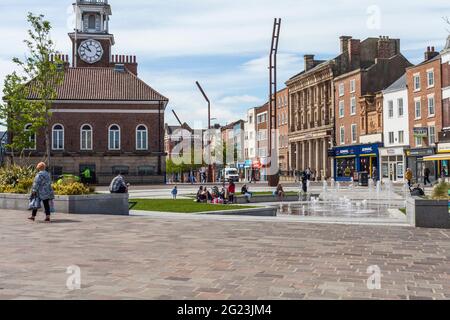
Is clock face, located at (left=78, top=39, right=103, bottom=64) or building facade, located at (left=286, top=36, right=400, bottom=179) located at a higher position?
clock face, located at (left=78, top=39, right=103, bottom=64)

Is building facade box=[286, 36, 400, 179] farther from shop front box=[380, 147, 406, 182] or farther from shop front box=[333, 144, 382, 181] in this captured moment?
Result: shop front box=[380, 147, 406, 182]

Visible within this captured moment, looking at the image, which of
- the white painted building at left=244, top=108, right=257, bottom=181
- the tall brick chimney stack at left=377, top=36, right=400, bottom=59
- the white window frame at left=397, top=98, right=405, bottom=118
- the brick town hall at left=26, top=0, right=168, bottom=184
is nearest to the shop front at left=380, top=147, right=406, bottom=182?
the white window frame at left=397, top=98, right=405, bottom=118

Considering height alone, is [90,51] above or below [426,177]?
above

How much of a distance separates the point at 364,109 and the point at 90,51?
34.4 metres

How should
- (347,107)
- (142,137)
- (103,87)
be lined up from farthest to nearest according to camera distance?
1. (347,107)
2. (103,87)
3. (142,137)

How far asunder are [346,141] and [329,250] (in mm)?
49331

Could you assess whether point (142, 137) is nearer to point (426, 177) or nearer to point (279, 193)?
point (426, 177)

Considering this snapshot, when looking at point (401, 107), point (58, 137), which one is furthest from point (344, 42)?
point (58, 137)

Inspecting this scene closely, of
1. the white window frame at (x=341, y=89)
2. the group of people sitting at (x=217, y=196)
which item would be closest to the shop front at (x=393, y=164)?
the white window frame at (x=341, y=89)

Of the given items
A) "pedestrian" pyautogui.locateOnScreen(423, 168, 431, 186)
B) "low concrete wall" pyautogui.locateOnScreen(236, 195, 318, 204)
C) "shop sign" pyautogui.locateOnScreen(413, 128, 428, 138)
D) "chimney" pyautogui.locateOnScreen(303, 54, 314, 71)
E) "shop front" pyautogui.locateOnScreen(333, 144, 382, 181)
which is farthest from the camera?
"chimney" pyautogui.locateOnScreen(303, 54, 314, 71)

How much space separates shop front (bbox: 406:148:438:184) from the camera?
42688 millimetres

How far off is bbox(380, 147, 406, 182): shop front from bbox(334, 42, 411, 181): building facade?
29.4 inches

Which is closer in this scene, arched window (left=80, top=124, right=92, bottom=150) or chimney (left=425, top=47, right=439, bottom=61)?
chimney (left=425, top=47, right=439, bottom=61)

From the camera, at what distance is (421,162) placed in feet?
148
